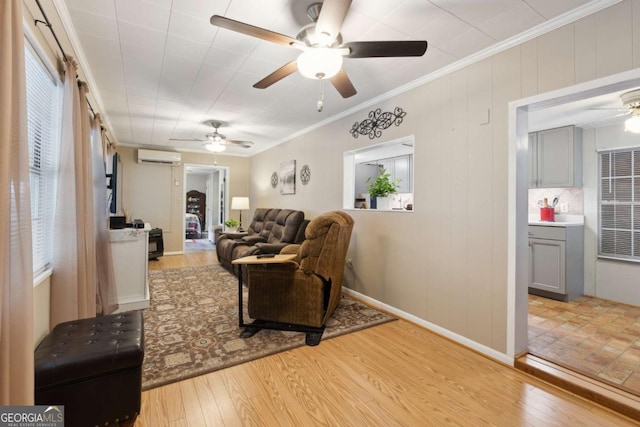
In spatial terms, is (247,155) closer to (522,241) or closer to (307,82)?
(307,82)

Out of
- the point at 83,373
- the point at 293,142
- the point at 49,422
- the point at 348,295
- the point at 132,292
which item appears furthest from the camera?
the point at 293,142

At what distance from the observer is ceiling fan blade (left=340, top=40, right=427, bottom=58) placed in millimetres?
1699

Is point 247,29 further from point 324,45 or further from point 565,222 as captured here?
point 565,222

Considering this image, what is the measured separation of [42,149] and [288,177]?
3778mm

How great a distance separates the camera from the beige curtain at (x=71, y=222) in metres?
1.93

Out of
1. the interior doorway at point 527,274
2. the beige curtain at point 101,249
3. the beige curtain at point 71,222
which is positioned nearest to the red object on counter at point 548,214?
the interior doorway at point 527,274

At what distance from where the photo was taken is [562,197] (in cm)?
412

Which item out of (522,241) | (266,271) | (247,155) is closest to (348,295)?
(266,271)

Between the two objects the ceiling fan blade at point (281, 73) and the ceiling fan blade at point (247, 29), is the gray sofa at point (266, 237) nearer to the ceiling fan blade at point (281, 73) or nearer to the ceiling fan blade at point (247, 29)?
the ceiling fan blade at point (281, 73)

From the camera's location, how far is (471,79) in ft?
8.09

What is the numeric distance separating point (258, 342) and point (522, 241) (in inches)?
93.4

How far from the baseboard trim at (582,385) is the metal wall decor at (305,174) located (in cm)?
367

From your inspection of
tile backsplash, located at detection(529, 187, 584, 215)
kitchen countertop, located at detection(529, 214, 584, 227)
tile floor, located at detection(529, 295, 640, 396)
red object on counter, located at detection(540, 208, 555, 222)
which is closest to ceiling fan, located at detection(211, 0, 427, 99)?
tile floor, located at detection(529, 295, 640, 396)

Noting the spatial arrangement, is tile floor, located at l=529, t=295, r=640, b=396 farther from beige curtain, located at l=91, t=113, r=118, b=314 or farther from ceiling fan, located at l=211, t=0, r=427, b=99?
beige curtain, located at l=91, t=113, r=118, b=314
